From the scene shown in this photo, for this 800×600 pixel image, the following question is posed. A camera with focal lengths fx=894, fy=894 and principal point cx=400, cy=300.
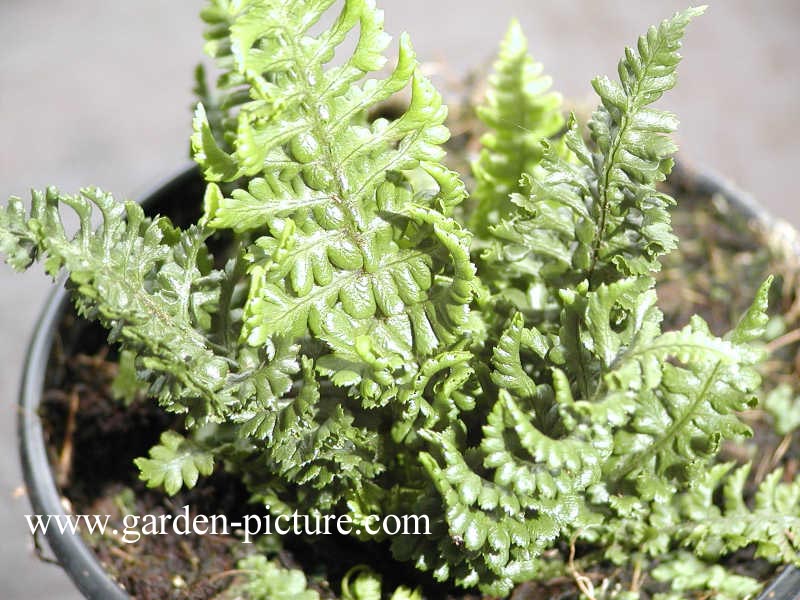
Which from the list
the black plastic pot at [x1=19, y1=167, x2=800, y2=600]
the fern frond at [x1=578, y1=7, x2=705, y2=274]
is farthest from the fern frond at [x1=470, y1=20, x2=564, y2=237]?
the black plastic pot at [x1=19, y1=167, x2=800, y2=600]

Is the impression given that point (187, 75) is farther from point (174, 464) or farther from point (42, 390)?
point (174, 464)

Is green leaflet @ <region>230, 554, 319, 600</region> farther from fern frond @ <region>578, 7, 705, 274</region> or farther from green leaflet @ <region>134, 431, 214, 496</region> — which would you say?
fern frond @ <region>578, 7, 705, 274</region>

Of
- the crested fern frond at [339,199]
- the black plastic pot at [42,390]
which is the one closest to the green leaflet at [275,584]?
the black plastic pot at [42,390]

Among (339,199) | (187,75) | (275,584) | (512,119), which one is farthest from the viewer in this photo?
(187,75)

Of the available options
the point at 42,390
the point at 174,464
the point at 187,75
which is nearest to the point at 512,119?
the point at 174,464

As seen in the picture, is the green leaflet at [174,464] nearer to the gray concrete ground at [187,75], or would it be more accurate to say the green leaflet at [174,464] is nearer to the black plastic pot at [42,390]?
the black plastic pot at [42,390]

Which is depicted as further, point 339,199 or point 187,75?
point 187,75
